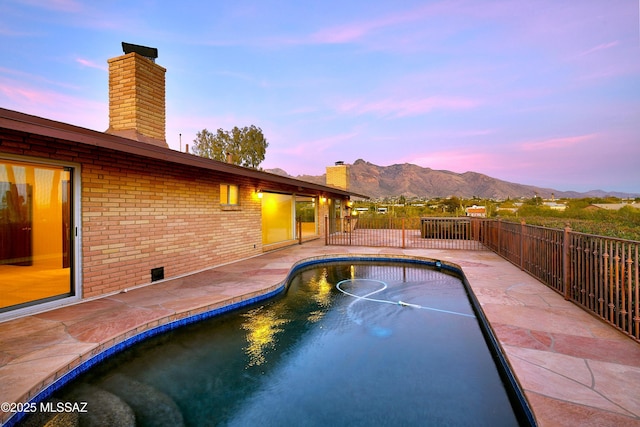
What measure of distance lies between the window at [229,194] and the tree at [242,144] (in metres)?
26.0

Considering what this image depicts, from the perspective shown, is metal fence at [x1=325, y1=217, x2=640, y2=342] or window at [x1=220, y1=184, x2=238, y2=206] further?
window at [x1=220, y1=184, x2=238, y2=206]

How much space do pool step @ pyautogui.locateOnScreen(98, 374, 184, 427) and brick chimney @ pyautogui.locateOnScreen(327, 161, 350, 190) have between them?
58.1 ft

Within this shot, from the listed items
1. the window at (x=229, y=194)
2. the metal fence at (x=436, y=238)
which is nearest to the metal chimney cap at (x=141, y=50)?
the window at (x=229, y=194)

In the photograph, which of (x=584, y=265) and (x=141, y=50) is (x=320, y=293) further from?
(x=141, y=50)

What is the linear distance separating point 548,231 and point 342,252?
18.0ft

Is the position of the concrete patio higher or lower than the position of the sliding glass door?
lower

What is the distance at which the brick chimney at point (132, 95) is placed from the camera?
621 centimetres

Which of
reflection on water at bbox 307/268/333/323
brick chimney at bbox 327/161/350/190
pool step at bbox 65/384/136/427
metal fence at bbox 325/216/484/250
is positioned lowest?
reflection on water at bbox 307/268/333/323

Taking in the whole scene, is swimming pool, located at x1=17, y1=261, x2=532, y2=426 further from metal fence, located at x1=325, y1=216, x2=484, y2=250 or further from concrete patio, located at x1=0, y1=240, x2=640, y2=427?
metal fence, located at x1=325, y1=216, x2=484, y2=250

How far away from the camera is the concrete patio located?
6.53ft

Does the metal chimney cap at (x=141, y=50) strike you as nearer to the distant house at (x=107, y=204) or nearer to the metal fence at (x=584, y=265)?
the distant house at (x=107, y=204)

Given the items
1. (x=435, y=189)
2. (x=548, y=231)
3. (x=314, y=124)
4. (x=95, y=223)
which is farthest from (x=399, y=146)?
(x=435, y=189)

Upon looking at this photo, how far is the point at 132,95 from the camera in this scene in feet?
20.4

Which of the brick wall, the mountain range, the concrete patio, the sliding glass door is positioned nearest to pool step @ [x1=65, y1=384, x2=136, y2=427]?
the concrete patio
